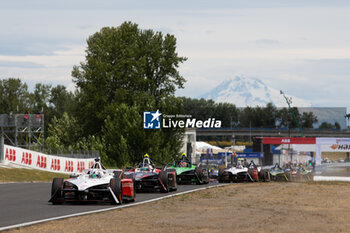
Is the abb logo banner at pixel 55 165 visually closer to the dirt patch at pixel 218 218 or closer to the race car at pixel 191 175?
the race car at pixel 191 175

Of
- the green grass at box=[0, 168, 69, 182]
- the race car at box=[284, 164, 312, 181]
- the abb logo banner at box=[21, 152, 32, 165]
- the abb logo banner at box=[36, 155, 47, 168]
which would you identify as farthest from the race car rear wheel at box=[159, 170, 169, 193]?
the race car at box=[284, 164, 312, 181]

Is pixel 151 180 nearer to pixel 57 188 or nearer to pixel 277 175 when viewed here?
pixel 57 188

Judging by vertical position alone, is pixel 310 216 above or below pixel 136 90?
below

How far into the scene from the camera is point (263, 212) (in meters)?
17.2

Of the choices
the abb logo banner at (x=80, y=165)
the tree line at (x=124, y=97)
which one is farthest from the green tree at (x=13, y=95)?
the abb logo banner at (x=80, y=165)

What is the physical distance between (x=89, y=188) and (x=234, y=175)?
20.8 meters

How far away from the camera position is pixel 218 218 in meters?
15.5

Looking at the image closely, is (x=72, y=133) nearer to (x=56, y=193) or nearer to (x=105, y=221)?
(x=56, y=193)

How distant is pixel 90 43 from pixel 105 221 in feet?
225

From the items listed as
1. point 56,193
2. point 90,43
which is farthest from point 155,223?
point 90,43

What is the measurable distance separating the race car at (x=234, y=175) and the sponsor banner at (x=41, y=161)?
534 inches

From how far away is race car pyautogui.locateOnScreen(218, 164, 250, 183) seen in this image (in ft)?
129

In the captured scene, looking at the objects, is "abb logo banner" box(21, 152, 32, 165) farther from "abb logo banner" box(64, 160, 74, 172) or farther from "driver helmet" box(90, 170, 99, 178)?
"driver helmet" box(90, 170, 99, 178)

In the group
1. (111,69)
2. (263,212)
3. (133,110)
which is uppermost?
(111,69)
